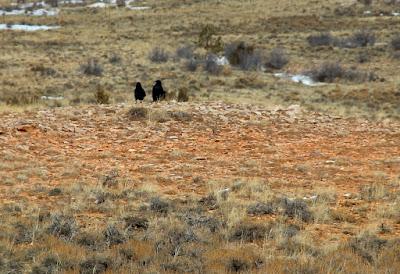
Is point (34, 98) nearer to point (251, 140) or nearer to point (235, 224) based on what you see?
point (251, 140)

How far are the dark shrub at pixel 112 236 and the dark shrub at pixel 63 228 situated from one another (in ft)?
1.11

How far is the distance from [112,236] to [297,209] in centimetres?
241

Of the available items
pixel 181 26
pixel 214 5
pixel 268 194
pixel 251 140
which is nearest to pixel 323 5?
pixel 214 5

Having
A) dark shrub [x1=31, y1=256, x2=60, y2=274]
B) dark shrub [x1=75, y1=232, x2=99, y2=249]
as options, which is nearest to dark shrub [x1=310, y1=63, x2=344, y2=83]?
dark shrub [x1=75, y1=232, x2=99, y2=249]

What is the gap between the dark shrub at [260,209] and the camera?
Answer: 7223mm

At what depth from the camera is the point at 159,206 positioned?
7.21 meters

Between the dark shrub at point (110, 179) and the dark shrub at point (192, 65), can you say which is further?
the dark shrub at point (192, 65)

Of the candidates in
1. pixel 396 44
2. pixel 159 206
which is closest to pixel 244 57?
pixel 396 44

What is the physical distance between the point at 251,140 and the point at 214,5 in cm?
4576

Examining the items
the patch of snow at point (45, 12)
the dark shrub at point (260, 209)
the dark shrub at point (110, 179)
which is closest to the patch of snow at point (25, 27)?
the patch of snow at point (45, 12)

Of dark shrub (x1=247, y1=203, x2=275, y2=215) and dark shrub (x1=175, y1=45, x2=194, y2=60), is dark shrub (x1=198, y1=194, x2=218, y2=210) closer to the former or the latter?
dark shrub (x1=247, y1=203, x2=275, y2=215)

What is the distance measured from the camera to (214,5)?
181 ft

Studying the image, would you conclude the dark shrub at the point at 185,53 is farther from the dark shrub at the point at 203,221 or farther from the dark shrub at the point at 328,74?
the dark shrub at the point at 203,221

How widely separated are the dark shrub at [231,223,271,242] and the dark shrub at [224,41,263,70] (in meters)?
21.1
